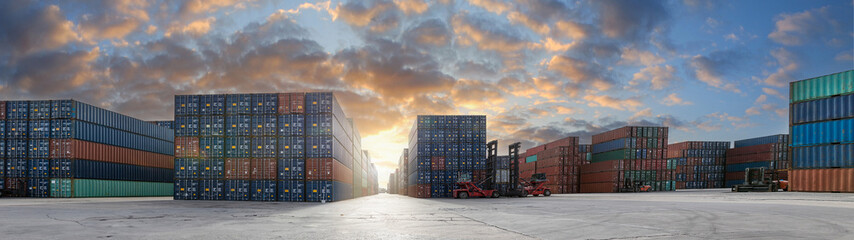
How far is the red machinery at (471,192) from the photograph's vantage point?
44.2m

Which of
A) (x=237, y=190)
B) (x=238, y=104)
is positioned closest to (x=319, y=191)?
(x=237, y=190)

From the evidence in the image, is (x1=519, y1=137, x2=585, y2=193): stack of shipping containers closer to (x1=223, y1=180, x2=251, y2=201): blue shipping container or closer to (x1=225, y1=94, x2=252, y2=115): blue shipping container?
(x1=223, y1=180, x2=251, y2=201): blue shipping container

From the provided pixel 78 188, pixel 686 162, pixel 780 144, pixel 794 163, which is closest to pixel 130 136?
pixel 78 188

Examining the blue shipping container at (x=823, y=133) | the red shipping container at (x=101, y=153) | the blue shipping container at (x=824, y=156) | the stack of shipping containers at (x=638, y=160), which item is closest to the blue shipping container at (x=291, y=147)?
the red shipping container at (x=101, y=153)

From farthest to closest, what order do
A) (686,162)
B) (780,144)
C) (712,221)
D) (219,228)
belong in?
(686,162), (780,144), (712,221), (219,228)

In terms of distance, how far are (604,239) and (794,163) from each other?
41275 mm

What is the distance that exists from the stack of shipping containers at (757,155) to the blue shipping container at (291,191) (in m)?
68.0

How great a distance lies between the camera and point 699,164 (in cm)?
8331

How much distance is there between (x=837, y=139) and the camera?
37.1 meters

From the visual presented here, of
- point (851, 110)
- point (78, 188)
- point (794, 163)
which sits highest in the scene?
point (851, 110)

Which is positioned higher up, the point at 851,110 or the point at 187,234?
the point at 851,110

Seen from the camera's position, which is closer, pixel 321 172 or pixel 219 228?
pixel 219 228

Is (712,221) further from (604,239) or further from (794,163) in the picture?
(794,163)

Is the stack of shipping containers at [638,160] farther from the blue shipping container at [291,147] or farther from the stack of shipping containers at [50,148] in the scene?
the stack of shipping containers at [50,148]
